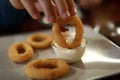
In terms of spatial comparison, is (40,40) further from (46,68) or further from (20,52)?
(46,68)

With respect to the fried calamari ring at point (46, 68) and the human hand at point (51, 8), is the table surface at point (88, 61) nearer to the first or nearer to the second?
the fried calamari ring at point (46, 68)

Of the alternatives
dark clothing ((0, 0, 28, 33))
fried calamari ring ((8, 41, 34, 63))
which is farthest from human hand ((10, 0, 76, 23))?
dark clothing ((0, 0, 28, 33))

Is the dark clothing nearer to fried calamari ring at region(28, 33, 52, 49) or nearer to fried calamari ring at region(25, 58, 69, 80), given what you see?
fried calamari ring at region(28, 33, 52, 49)

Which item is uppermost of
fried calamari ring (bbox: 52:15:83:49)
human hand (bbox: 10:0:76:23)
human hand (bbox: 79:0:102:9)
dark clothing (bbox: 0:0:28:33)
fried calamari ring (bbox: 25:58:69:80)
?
human hand (bbox: 10:0:76:23)

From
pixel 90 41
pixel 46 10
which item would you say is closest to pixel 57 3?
pixel 46 10

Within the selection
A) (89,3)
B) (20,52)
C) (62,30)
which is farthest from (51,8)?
(89,3)

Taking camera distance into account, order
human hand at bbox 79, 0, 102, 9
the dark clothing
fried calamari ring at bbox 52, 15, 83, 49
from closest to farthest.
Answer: fried calamari ring at bbox 52, 15, 83, 49 → the dark clothing → human hand at bbox 79, 0, 102, 9
